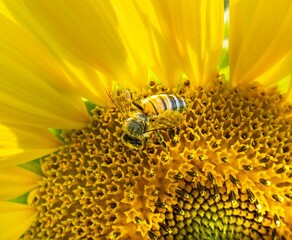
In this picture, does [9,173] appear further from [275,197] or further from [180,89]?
[275,197]

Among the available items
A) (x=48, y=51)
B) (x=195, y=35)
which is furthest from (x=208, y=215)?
(x=48, y=51)

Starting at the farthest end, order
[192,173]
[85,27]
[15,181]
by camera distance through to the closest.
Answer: [15,181], [192,173], [85,27]

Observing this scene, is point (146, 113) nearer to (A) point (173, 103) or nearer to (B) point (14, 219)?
(A) point (173, 103)

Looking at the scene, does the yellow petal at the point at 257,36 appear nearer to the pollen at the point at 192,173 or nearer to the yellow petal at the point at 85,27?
the pollen at the point at 192,173

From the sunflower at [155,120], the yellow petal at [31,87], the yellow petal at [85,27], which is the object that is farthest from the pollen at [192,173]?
the yellow petal at [85,27]

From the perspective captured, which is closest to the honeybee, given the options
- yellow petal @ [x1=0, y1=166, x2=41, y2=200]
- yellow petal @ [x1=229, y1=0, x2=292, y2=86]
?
yellow petal @ [x1=229, y1=0, x2=292, y2=86]

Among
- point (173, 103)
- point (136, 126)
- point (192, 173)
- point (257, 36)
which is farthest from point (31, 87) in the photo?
point (257, 36)
